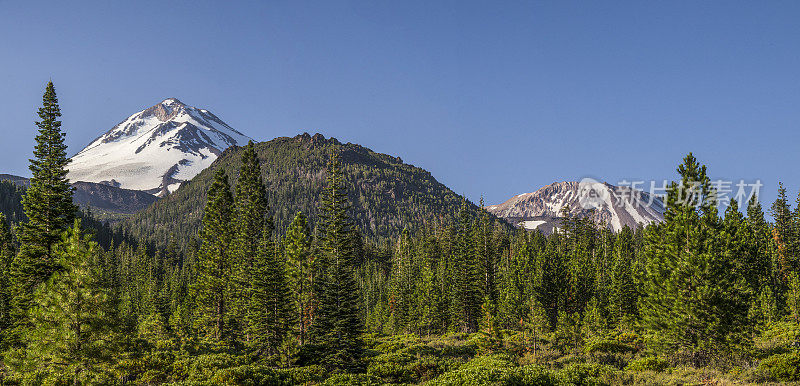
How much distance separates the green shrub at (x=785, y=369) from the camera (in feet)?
72.5

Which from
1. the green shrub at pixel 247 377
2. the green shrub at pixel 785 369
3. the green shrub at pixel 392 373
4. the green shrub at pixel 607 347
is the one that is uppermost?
the green shrub at pixel 785 369

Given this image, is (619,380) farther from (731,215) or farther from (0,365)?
(0,365)

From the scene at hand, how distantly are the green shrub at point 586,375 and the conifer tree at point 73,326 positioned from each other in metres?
22.7

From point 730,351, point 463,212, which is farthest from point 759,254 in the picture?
point 463,212

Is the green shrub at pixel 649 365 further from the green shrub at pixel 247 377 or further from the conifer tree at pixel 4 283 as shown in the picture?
the conifer tree at pixel 4 283

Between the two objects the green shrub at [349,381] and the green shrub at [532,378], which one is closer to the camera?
the green shrub at [532,378]

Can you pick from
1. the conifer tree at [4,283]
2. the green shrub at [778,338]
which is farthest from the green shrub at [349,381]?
the green shrub at [778,338]

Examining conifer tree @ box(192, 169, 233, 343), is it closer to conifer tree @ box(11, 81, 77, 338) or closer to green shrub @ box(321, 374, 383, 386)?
conifer tree @ box(11, 81, 77, 338)

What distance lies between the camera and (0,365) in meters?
35.7

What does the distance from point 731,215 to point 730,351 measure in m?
22.0

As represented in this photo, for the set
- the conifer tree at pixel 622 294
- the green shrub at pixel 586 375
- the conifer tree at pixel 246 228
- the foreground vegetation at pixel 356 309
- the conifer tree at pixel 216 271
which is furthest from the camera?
the conifer tree at pixel 622 294

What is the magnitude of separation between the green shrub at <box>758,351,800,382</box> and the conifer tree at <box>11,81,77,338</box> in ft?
144

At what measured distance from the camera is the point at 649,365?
29125mm

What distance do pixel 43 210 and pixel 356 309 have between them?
24.8 metres
